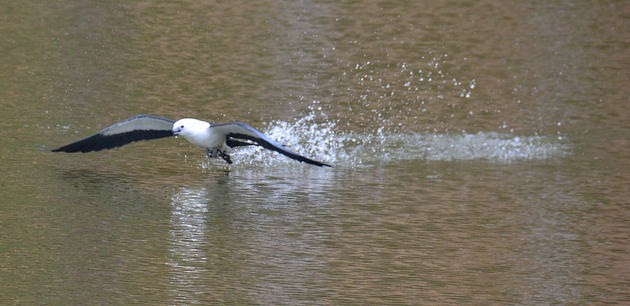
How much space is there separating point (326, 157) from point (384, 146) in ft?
1.75

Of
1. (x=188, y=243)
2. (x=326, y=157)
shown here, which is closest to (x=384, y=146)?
(x=326, y=157)

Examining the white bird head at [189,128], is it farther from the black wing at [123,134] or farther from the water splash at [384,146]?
the water splash at [384,146]

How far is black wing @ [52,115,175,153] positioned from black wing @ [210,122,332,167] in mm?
366

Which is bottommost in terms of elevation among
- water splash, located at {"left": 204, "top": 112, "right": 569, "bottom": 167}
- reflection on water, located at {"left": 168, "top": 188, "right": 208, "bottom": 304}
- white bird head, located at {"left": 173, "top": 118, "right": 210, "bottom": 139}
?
reflection on water, located at {"left": 168, "top": 188, "right": 208, "bottom": 304}

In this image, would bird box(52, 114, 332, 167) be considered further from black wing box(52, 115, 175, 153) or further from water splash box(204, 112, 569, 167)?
water splash box(204, 112, 569, 167)

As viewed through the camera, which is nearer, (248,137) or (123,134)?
(248,137)

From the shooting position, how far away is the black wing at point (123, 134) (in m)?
7.43

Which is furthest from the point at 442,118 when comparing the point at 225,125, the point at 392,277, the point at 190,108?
the point at 392,277

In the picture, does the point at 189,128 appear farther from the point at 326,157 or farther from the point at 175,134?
the point at 326,157

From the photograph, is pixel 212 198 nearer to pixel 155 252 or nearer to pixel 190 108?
pixel 155 252

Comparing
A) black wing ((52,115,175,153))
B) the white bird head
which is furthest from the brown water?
the white bird head

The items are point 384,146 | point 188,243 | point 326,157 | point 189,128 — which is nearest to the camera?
point 188,243

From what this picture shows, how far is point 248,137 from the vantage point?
288 inches

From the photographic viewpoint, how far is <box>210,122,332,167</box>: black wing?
684 cm
